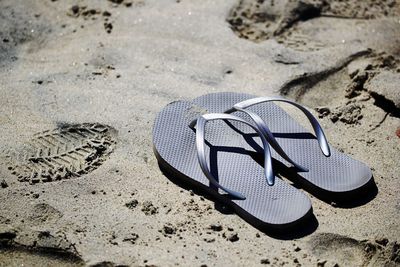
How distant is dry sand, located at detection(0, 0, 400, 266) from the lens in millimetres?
2105

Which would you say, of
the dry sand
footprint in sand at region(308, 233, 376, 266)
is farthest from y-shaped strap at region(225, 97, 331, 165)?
footprint in sand at region(308, 233, 376, 266)

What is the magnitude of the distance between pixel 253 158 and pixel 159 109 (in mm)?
493

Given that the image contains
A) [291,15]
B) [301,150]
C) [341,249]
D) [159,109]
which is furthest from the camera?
[291,15]

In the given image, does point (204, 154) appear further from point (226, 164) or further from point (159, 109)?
point (159, 109)

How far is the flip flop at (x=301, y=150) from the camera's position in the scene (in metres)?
2.32

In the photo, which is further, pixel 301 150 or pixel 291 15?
pixel 291 15

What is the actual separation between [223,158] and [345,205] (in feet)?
1.52

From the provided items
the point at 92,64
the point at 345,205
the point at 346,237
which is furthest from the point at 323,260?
the point at 92,64

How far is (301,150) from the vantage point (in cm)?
246

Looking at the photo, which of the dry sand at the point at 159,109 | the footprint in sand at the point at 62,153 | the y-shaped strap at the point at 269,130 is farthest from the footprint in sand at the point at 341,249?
the footprint in sand at the point at 62,153

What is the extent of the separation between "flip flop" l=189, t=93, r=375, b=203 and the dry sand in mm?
83

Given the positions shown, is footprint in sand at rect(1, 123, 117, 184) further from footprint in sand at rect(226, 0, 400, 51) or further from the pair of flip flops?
footprint in sand at rect(226, 0, 400, 51)

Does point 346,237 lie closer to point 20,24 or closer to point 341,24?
point 341,24

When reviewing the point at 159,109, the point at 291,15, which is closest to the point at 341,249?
the point at 159,109
